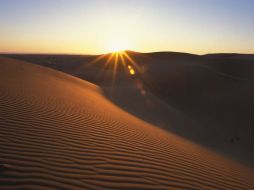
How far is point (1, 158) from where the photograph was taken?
4.04 metres

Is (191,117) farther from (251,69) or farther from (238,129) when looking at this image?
(251,69)

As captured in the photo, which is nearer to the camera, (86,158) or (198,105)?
(86,158)

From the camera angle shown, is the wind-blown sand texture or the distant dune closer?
the wind-blown sand texture

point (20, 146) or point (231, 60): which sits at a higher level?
point (231, 60)

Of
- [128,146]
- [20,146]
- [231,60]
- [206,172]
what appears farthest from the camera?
[231,60]

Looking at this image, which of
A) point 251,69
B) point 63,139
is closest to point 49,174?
point 63,139

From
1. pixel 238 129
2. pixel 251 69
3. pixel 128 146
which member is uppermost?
pixel 251 69

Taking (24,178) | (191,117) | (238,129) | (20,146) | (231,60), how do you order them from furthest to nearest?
1. (231,60)
2. (191,117)
3. (238,129)
4. (20,146)
5. (24,178)

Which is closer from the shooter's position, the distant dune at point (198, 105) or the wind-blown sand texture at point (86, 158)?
the wind-blown sand texture at point (86, 158)

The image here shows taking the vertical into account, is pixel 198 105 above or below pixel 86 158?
below

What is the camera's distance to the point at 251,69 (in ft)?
115

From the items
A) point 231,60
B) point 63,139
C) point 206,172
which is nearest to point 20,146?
point 63,139

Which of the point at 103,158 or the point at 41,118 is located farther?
the point at 41,118

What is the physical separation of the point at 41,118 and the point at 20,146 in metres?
1.89
